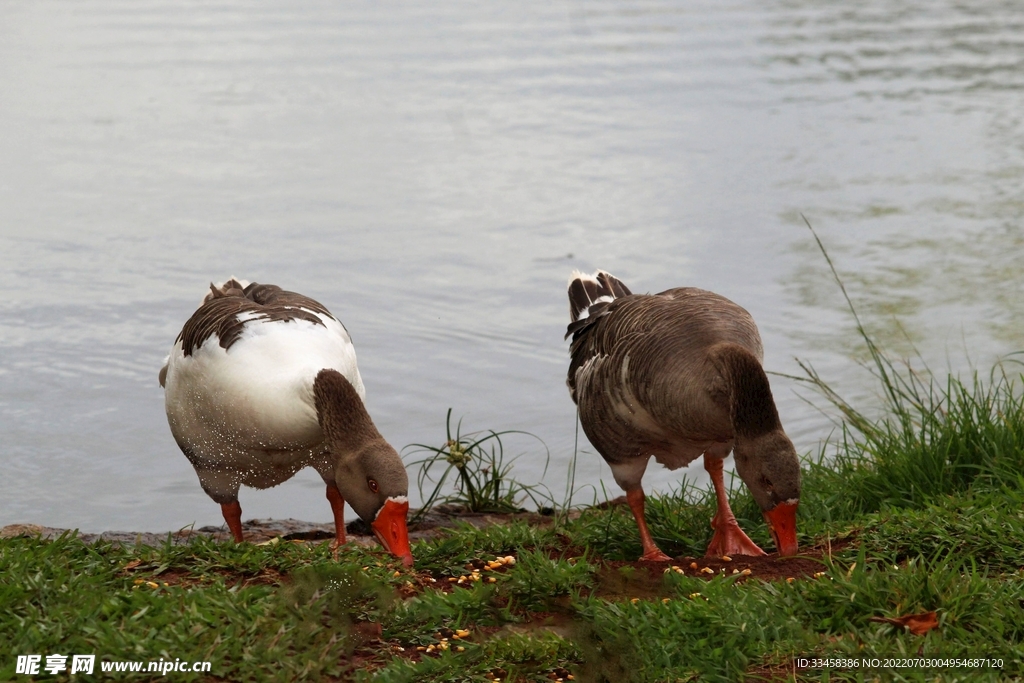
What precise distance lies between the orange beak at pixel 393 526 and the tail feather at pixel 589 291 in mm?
1902

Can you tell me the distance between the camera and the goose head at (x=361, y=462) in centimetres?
539

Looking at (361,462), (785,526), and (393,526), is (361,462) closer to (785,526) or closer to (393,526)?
(393,526)

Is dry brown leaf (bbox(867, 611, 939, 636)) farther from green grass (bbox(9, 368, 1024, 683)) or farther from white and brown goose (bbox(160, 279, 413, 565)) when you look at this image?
white and brown goose (bbox(160, 279, 413, 565))

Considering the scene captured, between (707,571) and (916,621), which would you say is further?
(707,571)

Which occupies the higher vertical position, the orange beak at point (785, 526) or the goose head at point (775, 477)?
the goose head at point (775, 477)

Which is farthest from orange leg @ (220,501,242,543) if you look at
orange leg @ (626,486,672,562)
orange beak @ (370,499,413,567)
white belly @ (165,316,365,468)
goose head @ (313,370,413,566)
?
orange leg @ (626,486,672,562)

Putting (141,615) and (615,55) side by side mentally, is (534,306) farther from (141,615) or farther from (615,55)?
(615,55)

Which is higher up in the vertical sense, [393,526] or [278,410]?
[278,410]

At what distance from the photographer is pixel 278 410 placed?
18.3 feet

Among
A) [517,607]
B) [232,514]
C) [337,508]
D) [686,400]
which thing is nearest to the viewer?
[517,607]

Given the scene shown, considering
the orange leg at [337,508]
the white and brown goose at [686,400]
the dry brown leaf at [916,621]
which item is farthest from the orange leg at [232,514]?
the dry brown leaf at [916,621]

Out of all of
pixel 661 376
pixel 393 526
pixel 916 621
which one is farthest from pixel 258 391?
pixel 916 621

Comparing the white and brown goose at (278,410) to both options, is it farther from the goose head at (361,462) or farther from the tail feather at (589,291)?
the tail feather at (589,291)

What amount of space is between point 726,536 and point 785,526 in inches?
20.4
